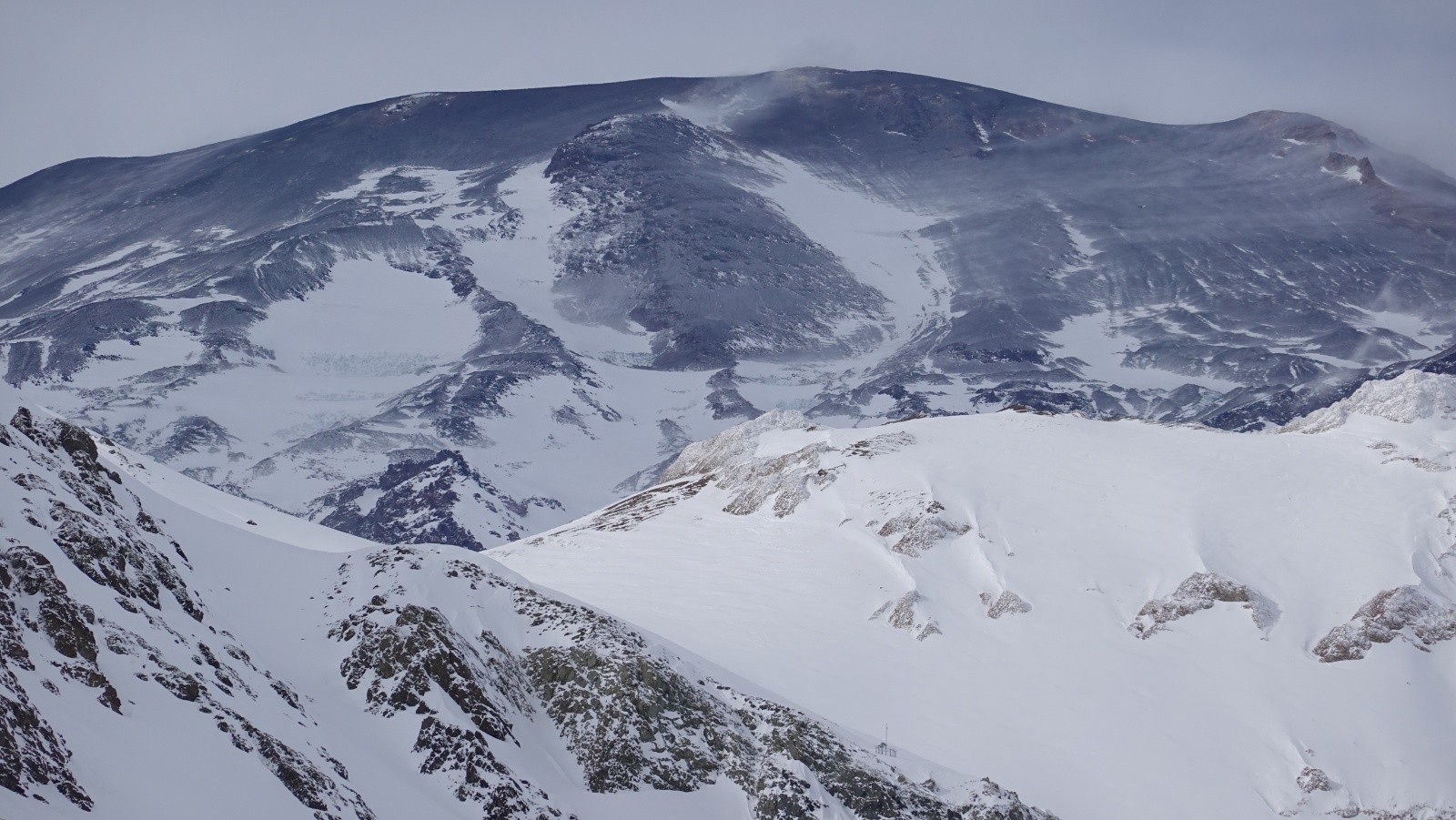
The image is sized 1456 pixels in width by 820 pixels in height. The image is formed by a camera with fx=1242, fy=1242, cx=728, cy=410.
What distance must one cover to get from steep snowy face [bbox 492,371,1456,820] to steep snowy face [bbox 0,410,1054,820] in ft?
32.2

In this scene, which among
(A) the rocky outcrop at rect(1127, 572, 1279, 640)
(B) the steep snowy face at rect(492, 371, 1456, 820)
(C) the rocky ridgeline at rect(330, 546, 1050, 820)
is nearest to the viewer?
(C) the rocky ridgeline at rect(330, 546, 1050, 820)

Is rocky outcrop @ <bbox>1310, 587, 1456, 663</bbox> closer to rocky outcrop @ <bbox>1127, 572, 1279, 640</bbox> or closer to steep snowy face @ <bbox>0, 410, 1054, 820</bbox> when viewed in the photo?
rocky outcrop @ <bbox>1127, 572, 1279, 640</bbox>

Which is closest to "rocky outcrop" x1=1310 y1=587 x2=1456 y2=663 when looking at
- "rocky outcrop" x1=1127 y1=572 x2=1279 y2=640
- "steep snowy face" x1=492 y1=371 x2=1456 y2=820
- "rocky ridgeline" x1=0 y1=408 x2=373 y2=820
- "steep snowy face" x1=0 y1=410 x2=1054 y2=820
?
"steep snowy face" x1=492 y1=371 x2=1456 y2=820

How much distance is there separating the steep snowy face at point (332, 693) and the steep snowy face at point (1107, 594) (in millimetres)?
9818

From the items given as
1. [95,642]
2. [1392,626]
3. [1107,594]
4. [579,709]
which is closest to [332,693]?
[579,709]

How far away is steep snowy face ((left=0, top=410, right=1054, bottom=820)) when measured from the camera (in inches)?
973

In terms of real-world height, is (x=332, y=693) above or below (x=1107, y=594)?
above

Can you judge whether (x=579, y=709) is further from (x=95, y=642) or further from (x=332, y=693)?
(x=95, y=642)

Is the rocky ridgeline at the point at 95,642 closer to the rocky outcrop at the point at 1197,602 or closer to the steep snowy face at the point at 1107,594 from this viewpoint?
the steep snowy face at the point at 1107,594

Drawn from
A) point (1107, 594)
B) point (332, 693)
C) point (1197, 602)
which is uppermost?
point (332, 693)

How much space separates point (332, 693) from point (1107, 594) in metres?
41.8

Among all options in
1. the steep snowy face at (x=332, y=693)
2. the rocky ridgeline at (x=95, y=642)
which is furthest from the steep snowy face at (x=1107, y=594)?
the rocky ridgeline at (x=95, y=642)

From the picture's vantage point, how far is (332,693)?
36250 millimetres

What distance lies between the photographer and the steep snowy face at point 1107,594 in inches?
2121
